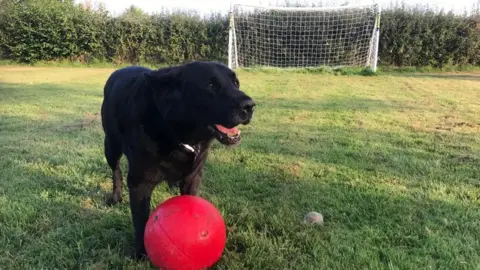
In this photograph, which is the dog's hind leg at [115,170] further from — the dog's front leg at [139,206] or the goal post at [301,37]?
the goal post at [301,37]

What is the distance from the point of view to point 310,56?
18188mm

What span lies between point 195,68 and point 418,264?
188 cm

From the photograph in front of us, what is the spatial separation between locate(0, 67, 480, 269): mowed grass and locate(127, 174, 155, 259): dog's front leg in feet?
0.40

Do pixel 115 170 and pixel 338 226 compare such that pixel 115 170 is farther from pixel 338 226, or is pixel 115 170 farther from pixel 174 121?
pixel 338 226

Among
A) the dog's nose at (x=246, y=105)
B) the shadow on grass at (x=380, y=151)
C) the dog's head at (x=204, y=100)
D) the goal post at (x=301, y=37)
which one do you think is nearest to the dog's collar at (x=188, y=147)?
the dog's head at (x=204, y=100)

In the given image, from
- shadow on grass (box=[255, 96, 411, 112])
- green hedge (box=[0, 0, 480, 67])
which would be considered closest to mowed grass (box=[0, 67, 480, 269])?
shadow on grass (box=[255, 96, 411, 112])

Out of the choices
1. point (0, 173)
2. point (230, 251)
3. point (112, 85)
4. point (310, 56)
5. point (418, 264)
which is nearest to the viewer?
point (418, 264)

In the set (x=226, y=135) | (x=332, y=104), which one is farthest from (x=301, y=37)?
(x=226, y=135)

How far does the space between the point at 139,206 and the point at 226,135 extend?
0.83 metres

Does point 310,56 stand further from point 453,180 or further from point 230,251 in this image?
point 230,251

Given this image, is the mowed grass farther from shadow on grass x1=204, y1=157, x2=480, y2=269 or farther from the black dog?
the black dog

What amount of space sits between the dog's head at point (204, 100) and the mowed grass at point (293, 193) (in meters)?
0.90

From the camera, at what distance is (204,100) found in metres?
2.45

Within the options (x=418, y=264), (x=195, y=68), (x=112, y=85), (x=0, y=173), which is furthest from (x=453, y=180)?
(x=0, y=173)
